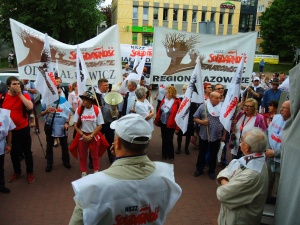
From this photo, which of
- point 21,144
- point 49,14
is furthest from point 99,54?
point 49,14

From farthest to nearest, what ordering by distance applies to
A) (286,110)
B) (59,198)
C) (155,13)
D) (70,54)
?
(155,13), (70,54), (59,198), (286,110)

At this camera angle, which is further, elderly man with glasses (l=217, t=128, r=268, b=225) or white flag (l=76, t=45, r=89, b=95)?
white flag (l=76, t=45, r=89, b=95)

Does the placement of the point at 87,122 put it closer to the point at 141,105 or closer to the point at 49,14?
the point at 141,105

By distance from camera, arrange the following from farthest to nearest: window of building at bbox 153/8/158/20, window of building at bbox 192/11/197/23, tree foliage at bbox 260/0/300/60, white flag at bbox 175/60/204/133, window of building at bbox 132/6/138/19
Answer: window of building at bbox 192/11/197/23 → window of building at bbox 153/8/158/20 → window of building at bbox 132/6/138/19 → tree foliage at bbox 260/0/300/60 → white flag at bbox 175/60/204/133

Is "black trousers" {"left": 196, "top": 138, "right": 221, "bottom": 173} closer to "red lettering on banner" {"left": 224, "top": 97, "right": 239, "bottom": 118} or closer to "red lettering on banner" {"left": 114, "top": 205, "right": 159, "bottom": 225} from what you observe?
"red lettering on banner" {"left": 224, "top": 97, "right": 239, "bottom": 118}

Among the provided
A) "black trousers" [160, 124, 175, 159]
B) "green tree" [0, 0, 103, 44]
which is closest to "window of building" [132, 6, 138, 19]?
"green tree" [0, 0, 103, 44]

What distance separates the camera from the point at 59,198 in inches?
190

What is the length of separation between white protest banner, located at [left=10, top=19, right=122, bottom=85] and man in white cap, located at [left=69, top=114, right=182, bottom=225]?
4.50m

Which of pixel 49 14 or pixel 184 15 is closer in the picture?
pixel 49 14

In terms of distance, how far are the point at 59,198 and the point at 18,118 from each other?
5.44 feet

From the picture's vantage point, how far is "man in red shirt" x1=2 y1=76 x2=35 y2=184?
4.95 metres

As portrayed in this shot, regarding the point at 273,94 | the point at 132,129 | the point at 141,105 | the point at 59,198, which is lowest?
the point at 59,198

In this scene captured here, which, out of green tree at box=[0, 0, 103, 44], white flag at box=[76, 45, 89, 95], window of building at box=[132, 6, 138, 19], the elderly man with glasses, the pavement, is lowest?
the pavement

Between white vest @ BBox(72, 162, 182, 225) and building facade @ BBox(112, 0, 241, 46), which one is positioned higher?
building facade @ BBox(112, 0, 241, 46)
